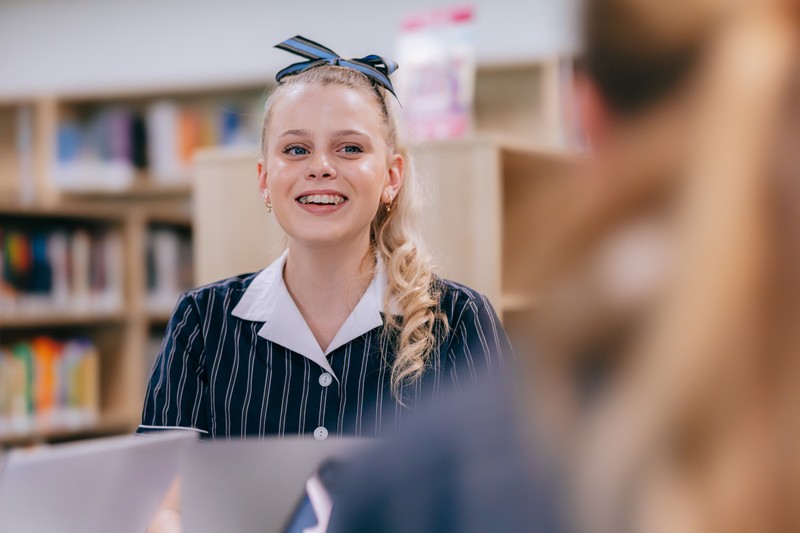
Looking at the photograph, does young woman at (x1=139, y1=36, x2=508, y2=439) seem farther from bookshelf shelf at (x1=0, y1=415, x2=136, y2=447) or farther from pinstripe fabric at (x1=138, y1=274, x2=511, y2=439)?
bookshelf shelf at (x1=0, y1=415, x2=136, y2=447)

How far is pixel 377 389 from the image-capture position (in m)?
1.38

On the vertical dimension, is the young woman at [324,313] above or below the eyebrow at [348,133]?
below

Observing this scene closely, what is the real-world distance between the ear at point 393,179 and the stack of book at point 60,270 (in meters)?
2.39

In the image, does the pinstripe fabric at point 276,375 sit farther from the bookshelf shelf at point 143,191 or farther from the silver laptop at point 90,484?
the bookshelf shelf at point 143,191

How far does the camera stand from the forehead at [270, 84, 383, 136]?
1.37m

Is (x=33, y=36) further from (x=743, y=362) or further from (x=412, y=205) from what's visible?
(x=743, y=362)

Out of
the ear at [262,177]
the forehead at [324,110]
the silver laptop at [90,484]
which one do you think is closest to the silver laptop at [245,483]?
the silver laptop at [90,484]

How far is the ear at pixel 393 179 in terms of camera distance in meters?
1.56

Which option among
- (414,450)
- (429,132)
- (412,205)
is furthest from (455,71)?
(414,450)

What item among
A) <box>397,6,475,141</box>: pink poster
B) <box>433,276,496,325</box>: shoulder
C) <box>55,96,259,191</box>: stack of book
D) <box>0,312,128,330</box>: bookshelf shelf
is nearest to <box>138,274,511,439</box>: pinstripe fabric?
<box>433,276,496,325</box>: shoulder

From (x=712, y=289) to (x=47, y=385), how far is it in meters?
3.72

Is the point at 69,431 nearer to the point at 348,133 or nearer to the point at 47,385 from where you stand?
the point at 47,385

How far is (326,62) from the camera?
4.63 ft

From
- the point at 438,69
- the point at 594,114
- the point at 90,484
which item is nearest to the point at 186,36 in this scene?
the point at 438,69
